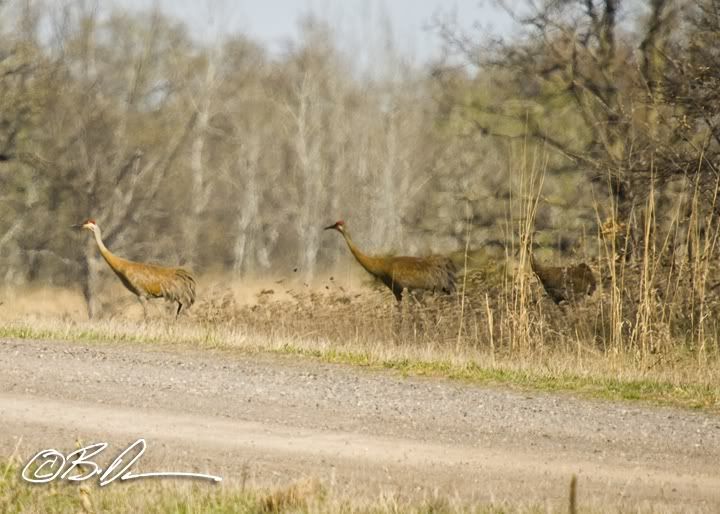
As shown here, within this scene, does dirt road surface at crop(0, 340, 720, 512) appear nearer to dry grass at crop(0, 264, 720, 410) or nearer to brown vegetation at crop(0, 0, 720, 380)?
dry grass at crop(0, 264, 720, 410)

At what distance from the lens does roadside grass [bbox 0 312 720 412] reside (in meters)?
11.0

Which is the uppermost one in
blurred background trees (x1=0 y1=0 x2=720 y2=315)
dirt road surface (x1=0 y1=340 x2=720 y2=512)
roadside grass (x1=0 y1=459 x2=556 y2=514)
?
blurred background trees (x1=0 y1=0 x2=720 y2=315)

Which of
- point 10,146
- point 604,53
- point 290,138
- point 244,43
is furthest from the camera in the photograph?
point 290,138

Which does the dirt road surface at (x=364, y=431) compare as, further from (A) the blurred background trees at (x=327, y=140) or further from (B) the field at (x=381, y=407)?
(A) the blurred background trees at (x=327, y=140)

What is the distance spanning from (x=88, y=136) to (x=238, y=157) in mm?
13655

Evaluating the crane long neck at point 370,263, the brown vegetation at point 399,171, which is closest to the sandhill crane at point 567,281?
the brown vegetation at point 399,171

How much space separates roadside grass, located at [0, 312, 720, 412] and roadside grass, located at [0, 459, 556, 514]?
4301 mm

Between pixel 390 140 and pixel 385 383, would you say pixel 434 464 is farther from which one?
pixel 390 140

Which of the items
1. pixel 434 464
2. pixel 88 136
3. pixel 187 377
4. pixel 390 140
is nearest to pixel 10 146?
pixel 88 136

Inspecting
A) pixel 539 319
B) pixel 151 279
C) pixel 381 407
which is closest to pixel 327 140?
pixel 151 279

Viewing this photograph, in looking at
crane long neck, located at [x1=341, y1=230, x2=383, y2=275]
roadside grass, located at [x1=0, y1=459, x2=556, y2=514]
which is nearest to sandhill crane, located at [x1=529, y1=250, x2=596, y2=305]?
crane long neck, located at [x1=341, y1=230, x2=383, y2=275]

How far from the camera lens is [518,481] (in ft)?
24.2

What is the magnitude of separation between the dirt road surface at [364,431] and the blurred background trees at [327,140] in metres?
3.71

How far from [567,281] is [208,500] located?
10165 millimetres
